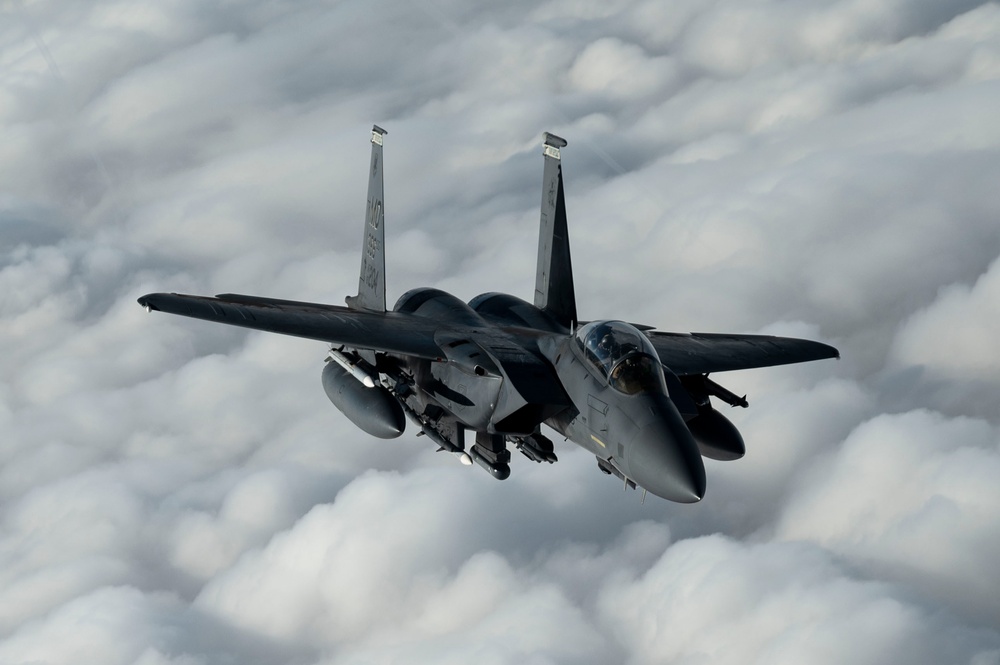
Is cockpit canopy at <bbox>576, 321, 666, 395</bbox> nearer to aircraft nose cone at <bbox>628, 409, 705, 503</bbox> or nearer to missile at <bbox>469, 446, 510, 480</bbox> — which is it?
aircraft nose cone at <bbox>628, 409, 705, 503</bbox>

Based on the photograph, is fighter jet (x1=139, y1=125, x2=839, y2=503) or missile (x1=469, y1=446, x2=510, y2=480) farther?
missile (x1=469, y1=446, x2=510, y2=480)

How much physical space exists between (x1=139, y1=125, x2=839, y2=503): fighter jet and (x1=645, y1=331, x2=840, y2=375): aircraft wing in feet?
0.17

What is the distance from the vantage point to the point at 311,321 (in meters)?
21.6

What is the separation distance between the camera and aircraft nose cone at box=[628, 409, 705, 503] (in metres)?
15.8

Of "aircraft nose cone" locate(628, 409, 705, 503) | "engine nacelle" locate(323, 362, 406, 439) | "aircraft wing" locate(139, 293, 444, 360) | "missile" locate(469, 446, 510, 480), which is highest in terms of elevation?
"aircraft wing" locate(139, 293, 444, 360)

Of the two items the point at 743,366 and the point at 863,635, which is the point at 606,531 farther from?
the point at 743,366

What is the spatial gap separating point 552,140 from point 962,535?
11670cm

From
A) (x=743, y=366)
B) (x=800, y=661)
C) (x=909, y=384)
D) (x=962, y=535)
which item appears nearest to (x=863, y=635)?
(x=800, y=661)

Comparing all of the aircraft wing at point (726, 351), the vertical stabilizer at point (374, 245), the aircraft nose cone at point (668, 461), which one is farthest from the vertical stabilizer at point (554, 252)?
the aircraft nose cone at point (668, 461)

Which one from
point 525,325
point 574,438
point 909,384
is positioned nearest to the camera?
point 574,438

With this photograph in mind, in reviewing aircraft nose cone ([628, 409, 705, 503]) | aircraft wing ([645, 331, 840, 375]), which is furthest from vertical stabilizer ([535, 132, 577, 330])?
aircraft nose cone ([628, 409, 705, 503])

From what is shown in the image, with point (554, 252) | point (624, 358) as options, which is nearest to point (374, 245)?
point (554, 252)

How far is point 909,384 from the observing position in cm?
14288

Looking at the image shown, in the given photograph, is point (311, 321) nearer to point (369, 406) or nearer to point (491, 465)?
point (369, 406)
